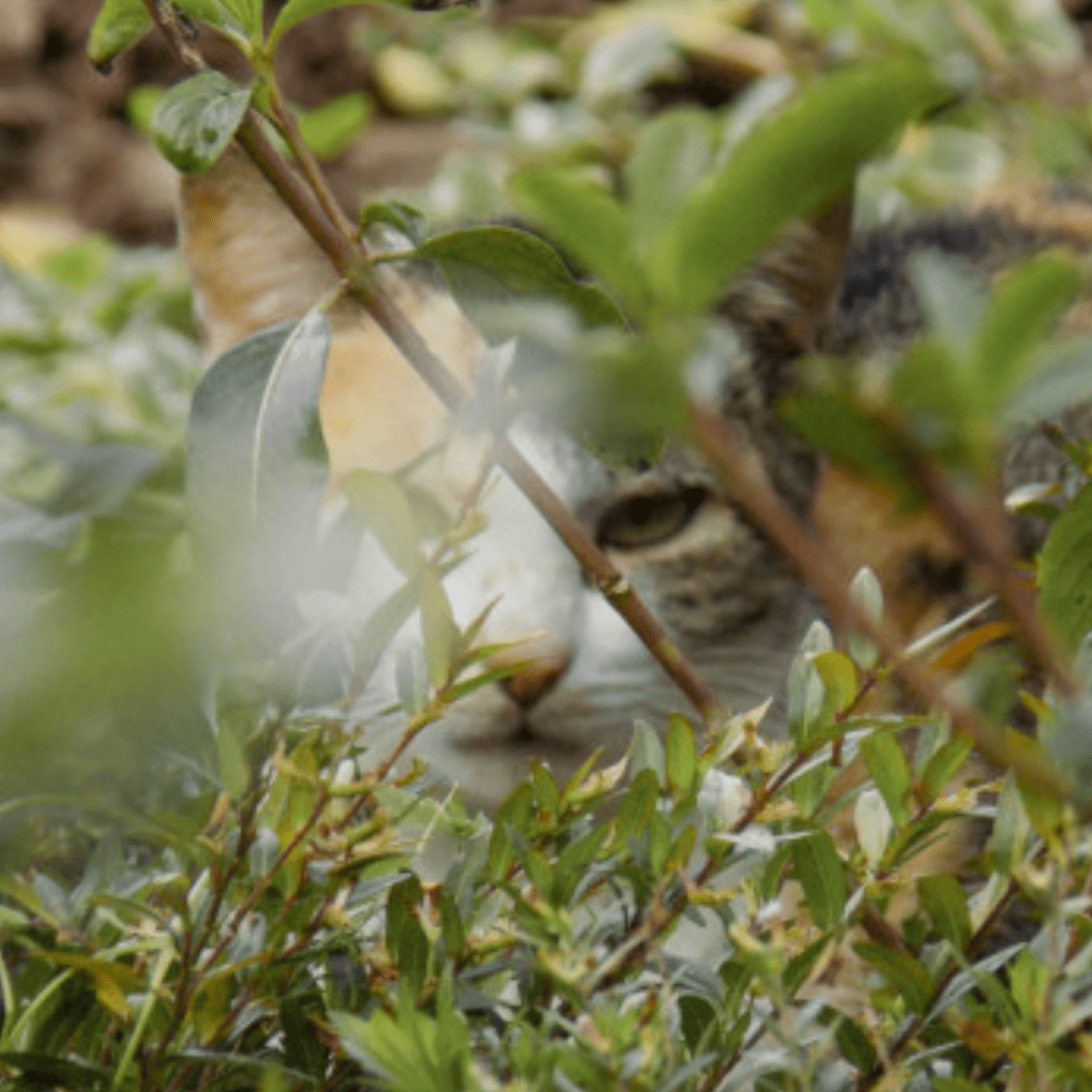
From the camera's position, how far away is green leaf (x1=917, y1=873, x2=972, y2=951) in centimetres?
76

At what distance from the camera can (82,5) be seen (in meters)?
4.27

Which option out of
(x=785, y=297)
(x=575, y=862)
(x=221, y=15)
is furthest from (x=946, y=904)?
(x=785, y=297)

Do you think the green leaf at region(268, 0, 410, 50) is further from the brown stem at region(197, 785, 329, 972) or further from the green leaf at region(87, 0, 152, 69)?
the brown stem at region(197, 785, 329, 972)

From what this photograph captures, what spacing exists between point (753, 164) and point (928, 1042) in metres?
0.52

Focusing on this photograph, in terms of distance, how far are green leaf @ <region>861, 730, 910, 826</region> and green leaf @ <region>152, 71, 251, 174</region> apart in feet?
Result: 1.23

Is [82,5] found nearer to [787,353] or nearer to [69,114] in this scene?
[69,114]

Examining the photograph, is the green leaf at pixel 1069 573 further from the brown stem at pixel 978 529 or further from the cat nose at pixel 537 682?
the cat nose at pixel 537 682

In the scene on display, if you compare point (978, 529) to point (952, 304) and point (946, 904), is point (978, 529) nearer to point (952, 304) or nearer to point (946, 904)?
point (952, 304)

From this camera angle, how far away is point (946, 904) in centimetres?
76

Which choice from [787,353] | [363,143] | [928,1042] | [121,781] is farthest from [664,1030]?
[363,143]

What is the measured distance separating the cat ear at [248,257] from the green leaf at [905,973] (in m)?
1.39

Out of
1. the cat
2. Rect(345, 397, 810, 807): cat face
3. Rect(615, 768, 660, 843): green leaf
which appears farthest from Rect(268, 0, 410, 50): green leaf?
the cat

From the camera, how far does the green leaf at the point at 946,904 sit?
76 cm

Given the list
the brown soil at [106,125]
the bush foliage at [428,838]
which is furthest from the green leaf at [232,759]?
the brown soil at [106,125]
